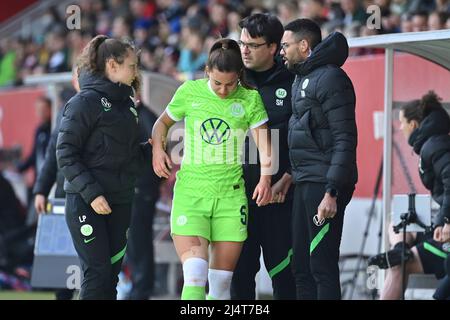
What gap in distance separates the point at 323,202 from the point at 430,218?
2.15m

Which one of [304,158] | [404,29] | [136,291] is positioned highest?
[404,29]

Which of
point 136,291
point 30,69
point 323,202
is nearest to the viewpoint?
point 323,202

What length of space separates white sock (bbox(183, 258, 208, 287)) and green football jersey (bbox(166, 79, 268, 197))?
1.47 feet

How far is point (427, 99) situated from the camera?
30.4 feet

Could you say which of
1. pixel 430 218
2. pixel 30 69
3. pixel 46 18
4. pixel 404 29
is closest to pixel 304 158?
pixel 430 218

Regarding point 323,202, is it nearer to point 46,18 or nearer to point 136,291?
point 136,291

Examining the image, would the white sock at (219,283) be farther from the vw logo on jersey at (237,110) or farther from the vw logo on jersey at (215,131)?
the vw logo on jersey at (237,110)

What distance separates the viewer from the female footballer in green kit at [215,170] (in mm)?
7207

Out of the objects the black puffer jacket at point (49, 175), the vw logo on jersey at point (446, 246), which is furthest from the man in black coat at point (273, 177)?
the black puffer jacket at point (49, 175)

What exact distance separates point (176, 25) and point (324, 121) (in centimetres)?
1076

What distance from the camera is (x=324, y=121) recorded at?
7270 mm

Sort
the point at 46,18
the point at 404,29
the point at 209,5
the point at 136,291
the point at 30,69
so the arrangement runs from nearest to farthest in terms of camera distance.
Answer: the point at 136,291 < the point at 404,29 < the point at 209,5 < the point at 30,69 < the point at 46,18

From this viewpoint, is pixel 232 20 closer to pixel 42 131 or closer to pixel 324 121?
pixel 42 131

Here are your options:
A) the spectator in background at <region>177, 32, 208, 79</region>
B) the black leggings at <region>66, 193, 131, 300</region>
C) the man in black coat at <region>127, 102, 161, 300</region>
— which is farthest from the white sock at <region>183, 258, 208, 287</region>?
the spectator in background at <region>177, 32, 208, 79</region>
